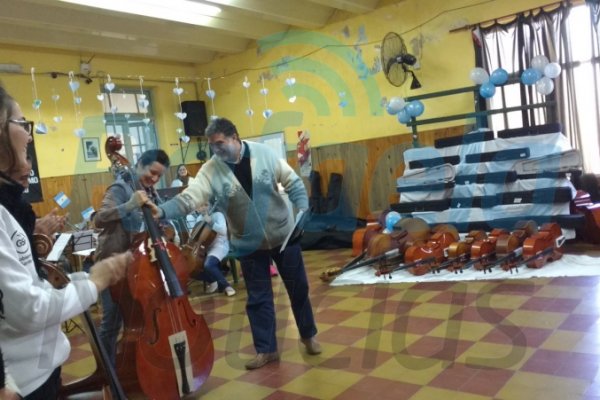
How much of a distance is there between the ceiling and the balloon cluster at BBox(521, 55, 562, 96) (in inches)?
104

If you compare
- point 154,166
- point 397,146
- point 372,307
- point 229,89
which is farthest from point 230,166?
point 229,89

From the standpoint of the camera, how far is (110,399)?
6.88 ft

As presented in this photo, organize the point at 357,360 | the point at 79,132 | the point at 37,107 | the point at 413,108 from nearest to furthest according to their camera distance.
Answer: the point at 357,360 → the point at 413,108 → the point at 37,107 → the point at 79,132

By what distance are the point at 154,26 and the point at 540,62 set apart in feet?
17.2

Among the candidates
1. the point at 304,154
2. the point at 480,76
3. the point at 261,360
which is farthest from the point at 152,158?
the point at 304,154

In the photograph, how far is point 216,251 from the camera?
512 centimetres

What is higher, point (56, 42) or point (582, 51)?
point (56, 42)

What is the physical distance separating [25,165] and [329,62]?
7157mm

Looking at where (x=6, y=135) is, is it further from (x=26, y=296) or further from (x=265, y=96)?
(x=265, y=96)

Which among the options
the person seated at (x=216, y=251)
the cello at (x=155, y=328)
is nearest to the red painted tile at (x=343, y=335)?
the cello at (x=155, y=328)

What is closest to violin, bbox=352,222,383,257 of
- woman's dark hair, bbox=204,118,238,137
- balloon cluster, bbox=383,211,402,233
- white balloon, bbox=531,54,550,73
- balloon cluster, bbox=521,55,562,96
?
balloon cluster, bbox=383,211,402,233

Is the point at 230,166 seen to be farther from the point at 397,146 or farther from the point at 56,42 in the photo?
the point at 56,42

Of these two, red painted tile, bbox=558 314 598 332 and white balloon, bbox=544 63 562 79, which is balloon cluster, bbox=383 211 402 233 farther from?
red painted tile, bbox=558 314 598 332

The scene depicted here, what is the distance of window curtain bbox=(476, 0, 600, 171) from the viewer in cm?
608
